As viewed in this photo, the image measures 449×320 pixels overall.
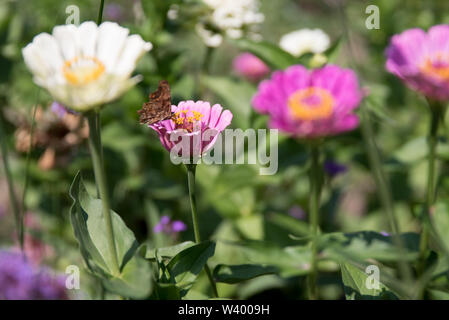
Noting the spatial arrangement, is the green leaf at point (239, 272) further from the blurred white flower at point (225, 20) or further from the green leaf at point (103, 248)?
the blurred white flower at point (225, 20)

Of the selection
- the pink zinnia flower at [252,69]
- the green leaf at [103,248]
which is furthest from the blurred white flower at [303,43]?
the green leaf at [103,248]

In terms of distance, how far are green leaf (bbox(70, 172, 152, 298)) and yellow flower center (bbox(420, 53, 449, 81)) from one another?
463 millimetres

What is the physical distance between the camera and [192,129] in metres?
0.68

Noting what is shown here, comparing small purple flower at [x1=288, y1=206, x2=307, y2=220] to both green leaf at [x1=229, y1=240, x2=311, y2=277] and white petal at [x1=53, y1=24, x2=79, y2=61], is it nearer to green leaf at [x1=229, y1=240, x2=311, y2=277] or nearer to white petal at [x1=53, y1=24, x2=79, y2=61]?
green leaf at [x1=229, y1=240, x2=311, y2=277]

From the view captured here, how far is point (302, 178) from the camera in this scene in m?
1.58

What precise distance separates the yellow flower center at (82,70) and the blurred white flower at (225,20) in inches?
28.4

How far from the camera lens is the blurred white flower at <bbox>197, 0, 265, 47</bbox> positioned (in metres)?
1.33

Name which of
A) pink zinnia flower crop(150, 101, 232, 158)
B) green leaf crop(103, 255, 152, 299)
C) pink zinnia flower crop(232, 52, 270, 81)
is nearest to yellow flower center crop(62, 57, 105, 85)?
pink zinnia flower crop(150, 101, 232, 158)

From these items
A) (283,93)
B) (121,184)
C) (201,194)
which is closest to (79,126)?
(121,184)

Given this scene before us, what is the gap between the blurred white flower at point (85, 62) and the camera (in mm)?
579

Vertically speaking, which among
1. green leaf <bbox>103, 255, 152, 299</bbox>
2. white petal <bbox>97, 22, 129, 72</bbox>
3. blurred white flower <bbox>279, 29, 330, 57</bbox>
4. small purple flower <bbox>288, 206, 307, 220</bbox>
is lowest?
green leaf <bbox>103, 255, 152, 299</bbox>
